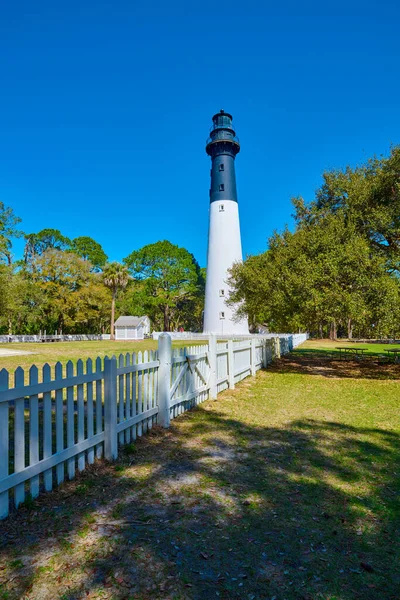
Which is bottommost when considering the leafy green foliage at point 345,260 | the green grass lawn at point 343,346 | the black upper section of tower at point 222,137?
the green grass lawn at point 343,346

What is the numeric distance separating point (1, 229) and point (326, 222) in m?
25.0

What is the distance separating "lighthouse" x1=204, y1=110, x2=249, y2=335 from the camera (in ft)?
106

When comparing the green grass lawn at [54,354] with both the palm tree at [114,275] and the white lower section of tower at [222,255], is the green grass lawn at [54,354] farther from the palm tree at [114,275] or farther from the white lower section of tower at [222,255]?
the palm tree at [114,275]

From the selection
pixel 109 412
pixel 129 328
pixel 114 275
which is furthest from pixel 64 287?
pixel 109 412

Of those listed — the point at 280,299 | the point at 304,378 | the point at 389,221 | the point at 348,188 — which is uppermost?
the point at 348,188

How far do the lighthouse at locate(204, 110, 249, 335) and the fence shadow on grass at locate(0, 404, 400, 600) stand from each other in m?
27.8

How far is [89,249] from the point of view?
54.3 m

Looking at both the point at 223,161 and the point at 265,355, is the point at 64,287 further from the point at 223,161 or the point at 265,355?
the point at 265,355

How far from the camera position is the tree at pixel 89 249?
2126 inches

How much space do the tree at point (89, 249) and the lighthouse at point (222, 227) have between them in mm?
26178

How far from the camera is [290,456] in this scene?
4.51 metres

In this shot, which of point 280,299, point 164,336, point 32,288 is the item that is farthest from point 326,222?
point 32,288

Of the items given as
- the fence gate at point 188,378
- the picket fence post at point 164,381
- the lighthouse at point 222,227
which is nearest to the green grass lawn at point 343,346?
the lighthouse at point 222,227

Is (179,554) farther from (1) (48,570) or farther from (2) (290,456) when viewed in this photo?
(2) (290,456)
